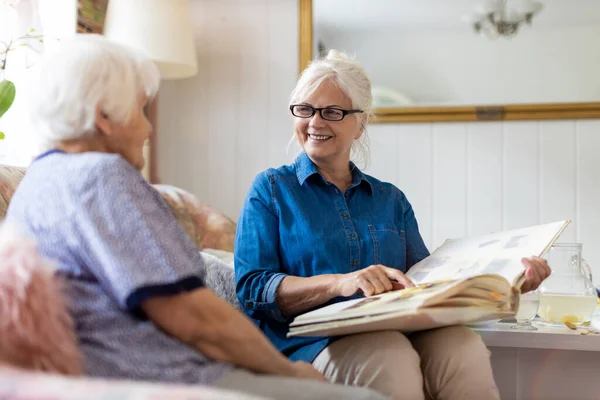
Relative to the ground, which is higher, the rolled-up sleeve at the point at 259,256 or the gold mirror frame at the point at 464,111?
the gold mirror frame at the point at 464,111

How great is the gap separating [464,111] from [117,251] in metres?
2.12

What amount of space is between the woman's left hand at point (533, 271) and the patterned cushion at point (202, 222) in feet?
3.55

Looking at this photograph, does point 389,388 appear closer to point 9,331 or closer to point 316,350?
point 316,350

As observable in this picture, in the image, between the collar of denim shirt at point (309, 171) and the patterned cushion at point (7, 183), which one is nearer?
the patterned cushion at point (7, 183)

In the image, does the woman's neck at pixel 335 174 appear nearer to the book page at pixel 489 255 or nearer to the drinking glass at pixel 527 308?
the book page at pixel 489 255

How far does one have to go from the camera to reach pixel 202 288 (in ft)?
3.08

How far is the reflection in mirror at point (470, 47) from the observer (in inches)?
106

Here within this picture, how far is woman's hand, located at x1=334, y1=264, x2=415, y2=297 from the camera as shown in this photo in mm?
1277

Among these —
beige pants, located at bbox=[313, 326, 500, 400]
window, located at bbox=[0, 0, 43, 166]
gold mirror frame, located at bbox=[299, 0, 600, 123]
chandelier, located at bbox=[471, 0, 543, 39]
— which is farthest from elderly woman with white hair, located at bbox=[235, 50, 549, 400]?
chandelier, located at bbox=[471, 0, 543, 39]

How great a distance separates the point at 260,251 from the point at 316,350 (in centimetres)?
24

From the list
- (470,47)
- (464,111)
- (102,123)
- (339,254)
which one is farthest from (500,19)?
(102,123)

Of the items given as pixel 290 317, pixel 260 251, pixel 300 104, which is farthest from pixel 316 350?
pixel 300 104

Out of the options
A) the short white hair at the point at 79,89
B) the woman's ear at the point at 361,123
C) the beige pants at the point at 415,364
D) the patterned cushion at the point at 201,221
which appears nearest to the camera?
the short white hair at the point at 79,89

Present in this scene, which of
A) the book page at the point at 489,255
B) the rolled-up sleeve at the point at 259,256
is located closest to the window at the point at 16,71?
the rolled-up sleeve at the point at 259,256
